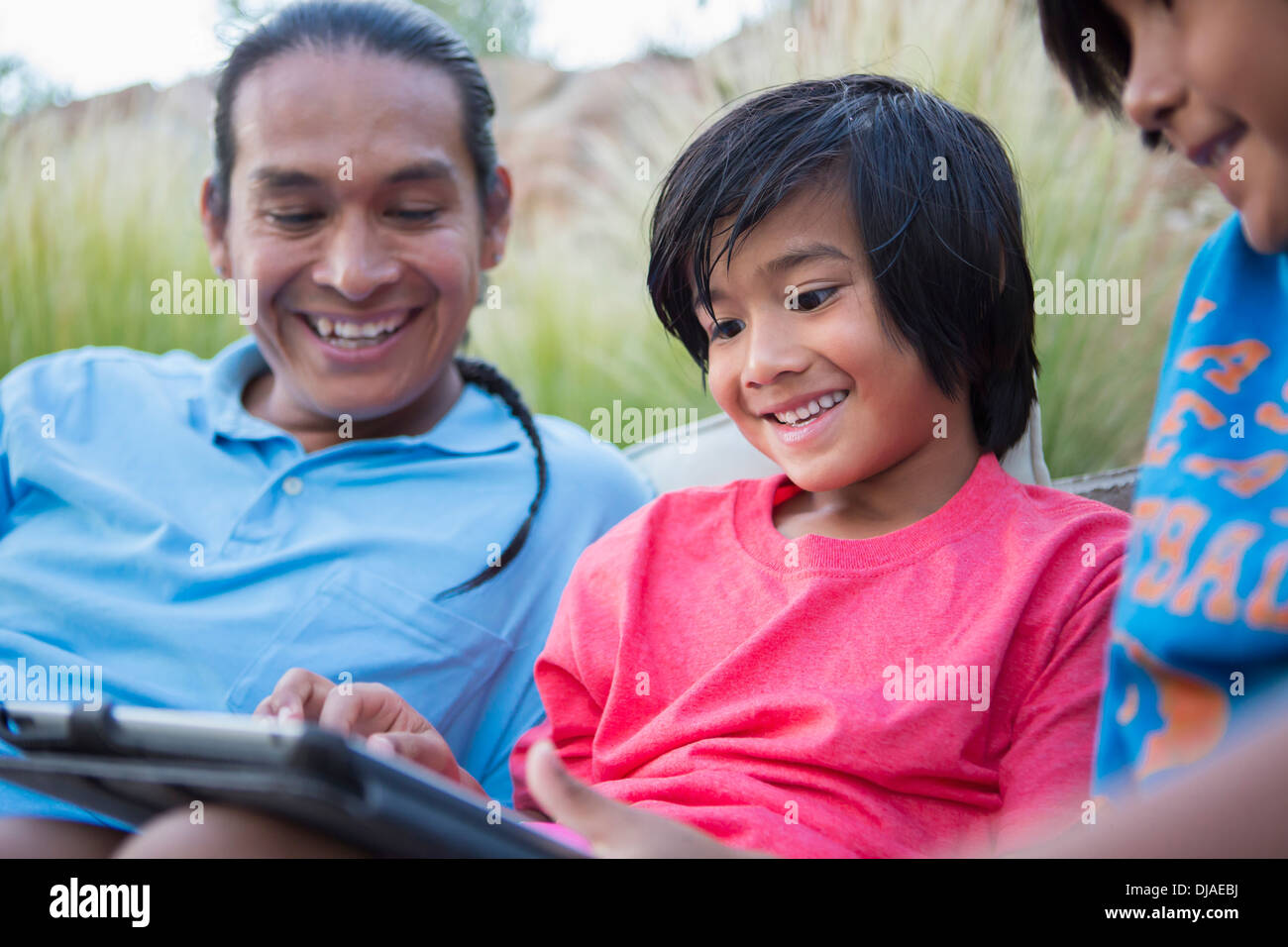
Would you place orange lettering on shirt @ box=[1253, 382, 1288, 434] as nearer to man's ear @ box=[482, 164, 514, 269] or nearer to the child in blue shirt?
the child in blue shirt

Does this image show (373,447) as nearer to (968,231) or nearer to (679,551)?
(679,551)

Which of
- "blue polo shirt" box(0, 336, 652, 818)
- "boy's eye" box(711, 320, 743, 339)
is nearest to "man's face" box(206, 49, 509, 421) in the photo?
"blue polo shirt" box(0, 336, 652, 818)

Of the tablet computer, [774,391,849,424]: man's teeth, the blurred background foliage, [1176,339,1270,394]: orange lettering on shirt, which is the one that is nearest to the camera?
the tablet computer

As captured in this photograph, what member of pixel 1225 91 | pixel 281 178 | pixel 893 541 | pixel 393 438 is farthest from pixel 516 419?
pixel 1225 91

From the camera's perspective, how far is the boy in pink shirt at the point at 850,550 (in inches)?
50.9

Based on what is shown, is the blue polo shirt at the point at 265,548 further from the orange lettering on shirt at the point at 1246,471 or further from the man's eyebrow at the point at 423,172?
the orange lettering on shirt at the point at 1246,471

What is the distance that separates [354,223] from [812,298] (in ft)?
2.71

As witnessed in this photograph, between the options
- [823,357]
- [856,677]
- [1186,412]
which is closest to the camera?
[1186,412]

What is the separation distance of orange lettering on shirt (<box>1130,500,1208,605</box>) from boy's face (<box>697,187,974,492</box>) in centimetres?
45

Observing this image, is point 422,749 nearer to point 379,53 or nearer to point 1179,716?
point 1179,716

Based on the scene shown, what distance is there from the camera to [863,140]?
59.6 inches

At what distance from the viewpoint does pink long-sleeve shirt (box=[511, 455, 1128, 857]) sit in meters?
1.28

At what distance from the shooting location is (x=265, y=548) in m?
1.81
